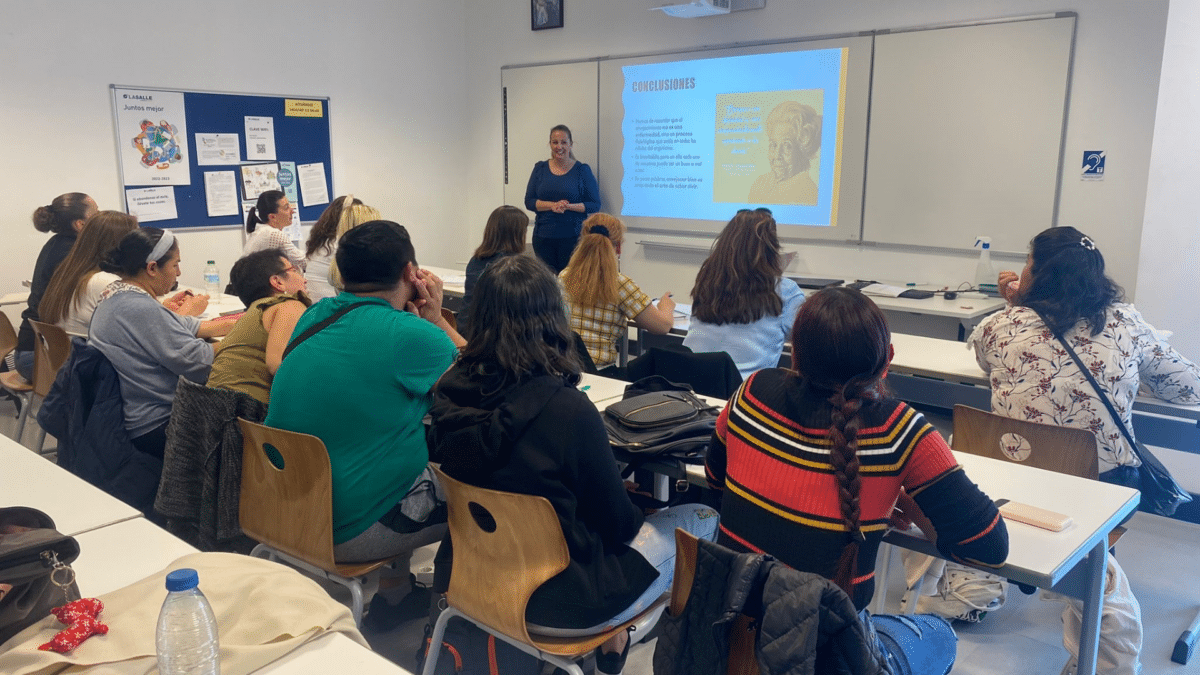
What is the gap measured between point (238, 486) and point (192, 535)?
13.7 inches

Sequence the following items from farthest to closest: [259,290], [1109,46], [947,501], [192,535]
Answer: [1109,46] → [259,290] → [192,535] → [947,501]

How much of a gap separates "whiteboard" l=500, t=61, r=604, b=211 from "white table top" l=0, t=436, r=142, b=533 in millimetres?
4997

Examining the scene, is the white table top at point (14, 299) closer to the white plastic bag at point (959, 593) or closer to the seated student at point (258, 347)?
the seated student at point (258, 347)

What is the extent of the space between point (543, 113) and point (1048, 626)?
5349mm

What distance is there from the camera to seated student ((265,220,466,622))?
2.08 metres

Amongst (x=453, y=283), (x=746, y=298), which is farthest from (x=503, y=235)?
(x=746, y=298)

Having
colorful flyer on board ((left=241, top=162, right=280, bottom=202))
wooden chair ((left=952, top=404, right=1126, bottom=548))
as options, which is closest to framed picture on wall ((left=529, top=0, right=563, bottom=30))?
colorful flyer on board ((left=241, top=162, right=280, bottom=202))

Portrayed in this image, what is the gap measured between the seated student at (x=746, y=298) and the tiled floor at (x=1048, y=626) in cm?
89

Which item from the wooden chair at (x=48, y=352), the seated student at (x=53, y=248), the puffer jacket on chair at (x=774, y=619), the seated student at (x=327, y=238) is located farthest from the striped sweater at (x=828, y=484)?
the seated student at (x=53, y=248)

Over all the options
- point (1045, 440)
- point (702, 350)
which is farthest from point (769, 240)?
point (1045, 440)

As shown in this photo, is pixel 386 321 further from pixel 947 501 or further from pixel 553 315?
pixel 947 501

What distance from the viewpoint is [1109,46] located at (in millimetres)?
4344

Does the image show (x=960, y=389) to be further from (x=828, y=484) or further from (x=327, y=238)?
(x=327, y=238)

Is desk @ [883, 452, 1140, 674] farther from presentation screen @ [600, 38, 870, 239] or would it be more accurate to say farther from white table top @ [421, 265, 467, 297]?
presentation screen @ [600, 38, 870, 239]
